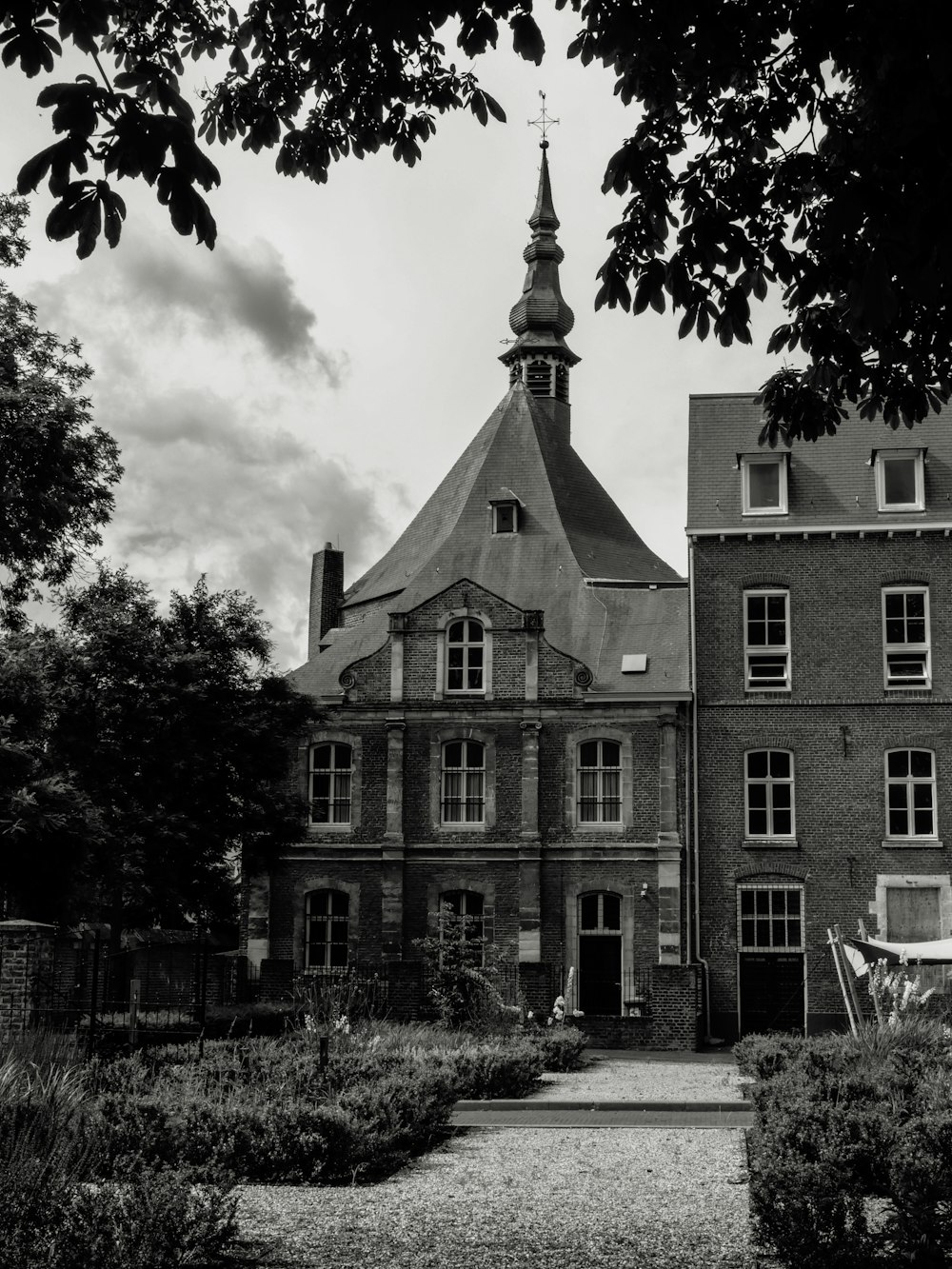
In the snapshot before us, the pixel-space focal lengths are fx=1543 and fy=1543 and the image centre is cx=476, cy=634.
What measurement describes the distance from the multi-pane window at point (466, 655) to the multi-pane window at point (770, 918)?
789 centimetres

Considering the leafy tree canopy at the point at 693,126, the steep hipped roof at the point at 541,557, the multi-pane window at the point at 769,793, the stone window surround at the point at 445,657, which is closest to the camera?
the leafy tree canopy at the point at 693,126

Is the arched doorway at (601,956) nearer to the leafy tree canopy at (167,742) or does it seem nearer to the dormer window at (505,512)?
the leafy tree canopy at (167,742)

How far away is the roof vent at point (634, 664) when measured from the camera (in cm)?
3612

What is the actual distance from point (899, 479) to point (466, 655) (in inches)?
429

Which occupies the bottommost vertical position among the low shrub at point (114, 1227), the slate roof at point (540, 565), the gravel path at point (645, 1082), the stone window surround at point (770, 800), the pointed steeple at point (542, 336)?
the gravel path at point (645, 1082)

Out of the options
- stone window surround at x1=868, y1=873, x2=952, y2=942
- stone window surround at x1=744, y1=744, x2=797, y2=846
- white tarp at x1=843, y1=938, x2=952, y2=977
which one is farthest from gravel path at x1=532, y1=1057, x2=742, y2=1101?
stone window surround at x1=744, y1=744, x2=797, y2=846

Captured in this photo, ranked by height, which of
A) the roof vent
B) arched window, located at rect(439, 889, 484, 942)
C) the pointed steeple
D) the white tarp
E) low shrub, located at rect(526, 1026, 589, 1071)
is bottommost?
low shrub, located at rect(526, 1026, 589, 1071)

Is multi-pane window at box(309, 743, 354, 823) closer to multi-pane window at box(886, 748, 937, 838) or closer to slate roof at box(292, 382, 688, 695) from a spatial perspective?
slate roof at box(292, 382, 688, 695)

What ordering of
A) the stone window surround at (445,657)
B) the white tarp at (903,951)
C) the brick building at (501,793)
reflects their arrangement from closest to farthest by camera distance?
the white tarp at (903,951), the brick building at (501,793), the stone window surround at (445,657)

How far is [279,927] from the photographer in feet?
119

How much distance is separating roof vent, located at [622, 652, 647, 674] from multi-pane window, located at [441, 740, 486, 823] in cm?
389

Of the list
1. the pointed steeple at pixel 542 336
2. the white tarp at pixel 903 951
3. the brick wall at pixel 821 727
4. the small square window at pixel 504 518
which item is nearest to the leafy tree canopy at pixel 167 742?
the brick wall at pixel 821 727

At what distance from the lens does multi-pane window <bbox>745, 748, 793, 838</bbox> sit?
3478cm

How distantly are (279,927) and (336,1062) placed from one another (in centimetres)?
2102
